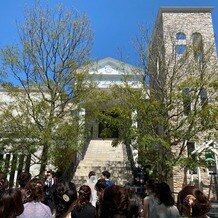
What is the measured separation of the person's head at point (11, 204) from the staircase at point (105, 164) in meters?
9.84

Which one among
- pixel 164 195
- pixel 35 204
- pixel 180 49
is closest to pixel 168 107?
pixel 180 49

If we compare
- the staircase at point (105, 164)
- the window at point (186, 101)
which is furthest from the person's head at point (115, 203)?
the staircase at point (105, 164)

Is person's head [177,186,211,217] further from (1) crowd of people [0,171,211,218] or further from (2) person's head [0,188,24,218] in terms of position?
(2) person's head [0,188,24,218]

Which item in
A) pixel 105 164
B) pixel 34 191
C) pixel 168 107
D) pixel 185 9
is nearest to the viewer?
pixel 34 191

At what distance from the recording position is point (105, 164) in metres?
14.7

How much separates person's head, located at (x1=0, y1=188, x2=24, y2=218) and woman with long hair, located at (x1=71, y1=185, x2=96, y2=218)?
3.34 ft

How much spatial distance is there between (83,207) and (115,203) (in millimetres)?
1168

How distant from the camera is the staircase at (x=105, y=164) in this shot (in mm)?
13039

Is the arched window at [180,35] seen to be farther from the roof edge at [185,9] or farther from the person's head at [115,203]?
the person's head at [115,203]

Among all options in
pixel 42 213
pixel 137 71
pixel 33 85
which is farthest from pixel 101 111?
pixel 42 213

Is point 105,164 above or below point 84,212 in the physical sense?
above

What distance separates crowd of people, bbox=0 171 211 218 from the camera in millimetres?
2801

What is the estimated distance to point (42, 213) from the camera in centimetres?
346

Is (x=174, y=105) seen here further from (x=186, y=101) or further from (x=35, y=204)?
(x=35, y=204)
